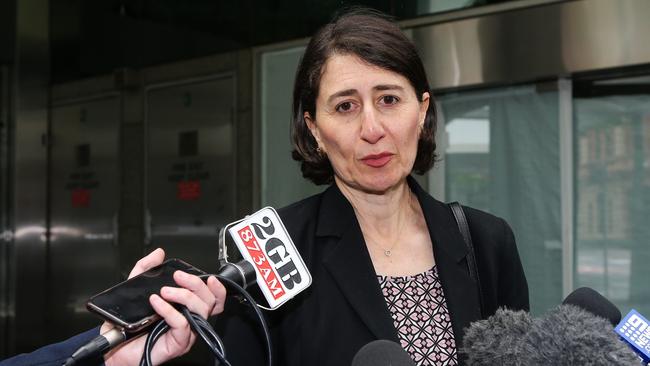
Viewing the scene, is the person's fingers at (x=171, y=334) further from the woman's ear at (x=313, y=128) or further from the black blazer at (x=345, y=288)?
the woman's ear at (x=313, y=128)

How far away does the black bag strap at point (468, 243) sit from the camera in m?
1.86

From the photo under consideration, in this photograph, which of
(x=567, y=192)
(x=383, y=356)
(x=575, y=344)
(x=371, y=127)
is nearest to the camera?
(x=575, y=344)

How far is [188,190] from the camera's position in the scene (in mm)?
6855

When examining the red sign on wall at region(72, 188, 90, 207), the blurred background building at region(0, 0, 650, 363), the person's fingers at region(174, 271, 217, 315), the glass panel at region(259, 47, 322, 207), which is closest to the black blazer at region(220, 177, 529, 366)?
the person's fingers at region(174, 271, 217, 315)

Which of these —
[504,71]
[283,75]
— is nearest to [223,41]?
[283,75]

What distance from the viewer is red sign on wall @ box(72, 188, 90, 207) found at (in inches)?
311

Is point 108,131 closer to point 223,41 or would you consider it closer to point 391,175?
point 223,41

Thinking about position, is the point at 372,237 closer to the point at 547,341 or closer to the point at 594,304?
the point at 594,304

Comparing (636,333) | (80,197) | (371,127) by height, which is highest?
(371,127)

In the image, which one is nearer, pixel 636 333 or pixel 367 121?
pixel 636 333

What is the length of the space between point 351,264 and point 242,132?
473 cm

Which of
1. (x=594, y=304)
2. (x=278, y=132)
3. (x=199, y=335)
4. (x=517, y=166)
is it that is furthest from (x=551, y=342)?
(x=278, y=132)

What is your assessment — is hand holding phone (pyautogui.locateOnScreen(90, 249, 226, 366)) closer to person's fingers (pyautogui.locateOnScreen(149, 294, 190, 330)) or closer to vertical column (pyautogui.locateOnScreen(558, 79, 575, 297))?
person's fingers (pyautogui.locateOnScreen(149, 294, 190, 330))

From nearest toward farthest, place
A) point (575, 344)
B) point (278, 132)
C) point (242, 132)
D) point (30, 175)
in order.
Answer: point (575, 344) → point (278, 132) → point (242, 132) → point (30, 175)
